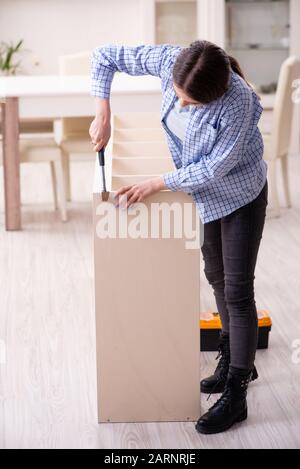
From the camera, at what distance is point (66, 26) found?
6543mm

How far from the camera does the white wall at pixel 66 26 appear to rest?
6500mm

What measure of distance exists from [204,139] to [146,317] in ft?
1.66

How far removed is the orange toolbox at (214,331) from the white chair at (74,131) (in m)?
2.04

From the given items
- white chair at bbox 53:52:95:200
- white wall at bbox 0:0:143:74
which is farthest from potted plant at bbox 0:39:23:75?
white chair at bbox 53:52:95:200

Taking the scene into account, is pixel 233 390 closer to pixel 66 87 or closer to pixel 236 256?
pixel 236 256

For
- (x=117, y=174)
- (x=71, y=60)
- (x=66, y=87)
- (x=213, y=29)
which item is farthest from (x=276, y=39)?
(x=117, y=174)

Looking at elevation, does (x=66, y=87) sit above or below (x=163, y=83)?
below

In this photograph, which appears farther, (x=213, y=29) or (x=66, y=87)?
(x=213, y=29)

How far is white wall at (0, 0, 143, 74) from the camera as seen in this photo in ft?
21.3

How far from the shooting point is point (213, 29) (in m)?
6.17

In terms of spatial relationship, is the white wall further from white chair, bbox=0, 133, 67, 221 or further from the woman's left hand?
the woman's left hand

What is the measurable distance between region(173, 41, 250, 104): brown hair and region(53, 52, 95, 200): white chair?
2.70 metres
